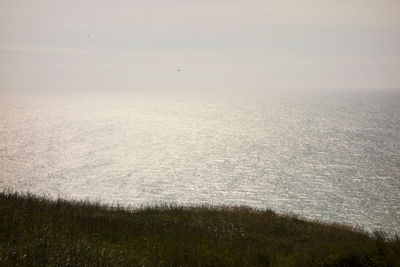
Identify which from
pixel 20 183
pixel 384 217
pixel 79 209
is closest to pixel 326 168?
pixel 384 217

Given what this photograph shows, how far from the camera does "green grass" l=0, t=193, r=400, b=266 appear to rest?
8.05 metres

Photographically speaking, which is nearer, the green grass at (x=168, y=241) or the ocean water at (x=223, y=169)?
the green grass at (x=168, y=241)

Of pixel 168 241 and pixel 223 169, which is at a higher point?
pixel 168 241

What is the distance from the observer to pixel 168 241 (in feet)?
38.7

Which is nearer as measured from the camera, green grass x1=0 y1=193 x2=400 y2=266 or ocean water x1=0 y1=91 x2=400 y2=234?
green grass x1=0 y1=193 x2=400 y2=266

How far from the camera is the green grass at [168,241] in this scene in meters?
8.05

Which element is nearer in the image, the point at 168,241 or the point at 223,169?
the point at 168,241

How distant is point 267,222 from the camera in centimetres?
1891

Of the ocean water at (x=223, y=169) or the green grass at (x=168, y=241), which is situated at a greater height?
the green grass at (x=168, y=241)

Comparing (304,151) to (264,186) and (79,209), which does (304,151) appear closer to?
(264,186)

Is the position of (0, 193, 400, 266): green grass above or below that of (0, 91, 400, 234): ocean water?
above

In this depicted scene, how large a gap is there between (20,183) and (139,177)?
2268 centimetres

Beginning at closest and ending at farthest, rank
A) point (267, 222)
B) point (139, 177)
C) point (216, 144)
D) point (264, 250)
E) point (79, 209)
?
point (264, 250)
point (79, 209)
point (267, 222)
point (139, 177)
point (216, 144)

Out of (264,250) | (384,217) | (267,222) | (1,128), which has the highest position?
(264,250)
